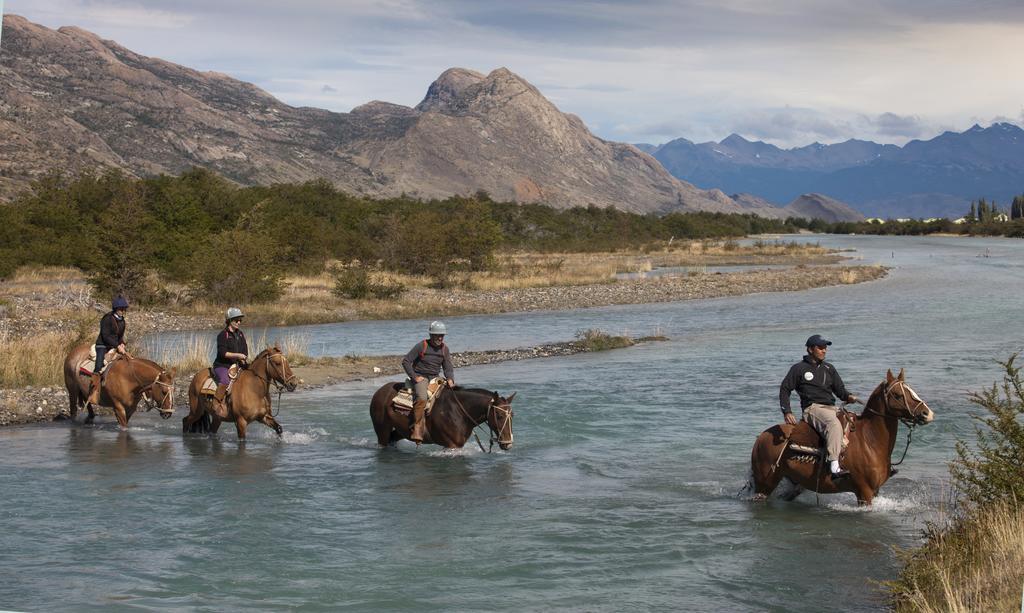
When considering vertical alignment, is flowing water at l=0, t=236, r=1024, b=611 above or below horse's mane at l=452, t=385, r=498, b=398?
below

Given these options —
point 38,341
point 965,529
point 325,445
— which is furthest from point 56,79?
point 965,529

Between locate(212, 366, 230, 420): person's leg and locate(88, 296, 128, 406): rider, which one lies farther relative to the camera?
locate(88, 296, 128, 406): rider

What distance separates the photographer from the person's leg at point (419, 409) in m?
16.3

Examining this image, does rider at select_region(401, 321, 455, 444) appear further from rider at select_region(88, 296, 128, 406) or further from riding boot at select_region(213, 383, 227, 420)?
rider at select_region(88, 296, 128, 406)

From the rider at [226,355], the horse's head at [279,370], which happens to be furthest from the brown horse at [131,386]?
the horse's head at [279,370]

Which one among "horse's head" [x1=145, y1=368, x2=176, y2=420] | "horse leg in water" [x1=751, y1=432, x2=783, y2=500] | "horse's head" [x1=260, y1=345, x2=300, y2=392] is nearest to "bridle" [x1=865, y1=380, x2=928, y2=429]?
"horse leg in water" [x1=751, y1=432, x2=783, y2=500]

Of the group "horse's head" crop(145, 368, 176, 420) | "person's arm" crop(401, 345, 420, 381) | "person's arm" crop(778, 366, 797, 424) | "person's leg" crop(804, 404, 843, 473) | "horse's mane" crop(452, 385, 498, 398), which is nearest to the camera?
"person's leg" crop(804, 404, 843, 473)

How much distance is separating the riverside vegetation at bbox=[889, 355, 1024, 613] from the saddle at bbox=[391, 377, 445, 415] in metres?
7.63

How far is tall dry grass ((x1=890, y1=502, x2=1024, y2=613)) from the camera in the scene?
8.54 meters

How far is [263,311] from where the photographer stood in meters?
40.9

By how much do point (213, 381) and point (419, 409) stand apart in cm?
391

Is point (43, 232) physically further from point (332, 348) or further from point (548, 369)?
point (548, 369)

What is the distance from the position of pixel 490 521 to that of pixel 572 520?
106cm

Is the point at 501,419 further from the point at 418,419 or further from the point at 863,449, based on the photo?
the point at 863,449
